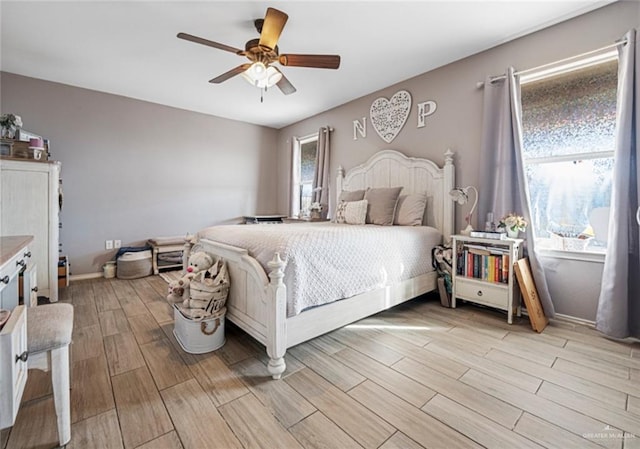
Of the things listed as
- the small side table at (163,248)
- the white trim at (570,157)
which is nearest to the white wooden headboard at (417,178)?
the white trim at (570,157)

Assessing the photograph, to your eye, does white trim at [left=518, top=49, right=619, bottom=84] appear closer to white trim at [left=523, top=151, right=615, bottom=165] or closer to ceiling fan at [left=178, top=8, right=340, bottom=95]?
white trim at [left=523, top=151, right=615, bottom=165]

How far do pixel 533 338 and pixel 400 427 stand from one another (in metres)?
1.53

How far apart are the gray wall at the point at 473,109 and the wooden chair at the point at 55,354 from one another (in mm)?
3190

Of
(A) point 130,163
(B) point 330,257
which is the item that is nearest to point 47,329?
(B) point 330,257

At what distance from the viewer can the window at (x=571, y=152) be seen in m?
2.23

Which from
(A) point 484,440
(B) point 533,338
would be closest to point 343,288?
(A) point 484,440

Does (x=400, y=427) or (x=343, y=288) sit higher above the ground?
(x=343, y=288)

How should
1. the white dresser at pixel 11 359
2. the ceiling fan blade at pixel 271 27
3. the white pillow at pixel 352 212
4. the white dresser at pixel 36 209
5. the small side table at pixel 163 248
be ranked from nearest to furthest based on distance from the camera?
the white dresser at pixel 11 359 < the ceiling fan blade at pixel 271 27 < the white dresser at pixel 36 209 < the white pillow at pixel 352 212 < the small side table at pixel 163 248

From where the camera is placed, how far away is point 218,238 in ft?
7.63

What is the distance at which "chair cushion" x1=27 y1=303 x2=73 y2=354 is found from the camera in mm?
1066

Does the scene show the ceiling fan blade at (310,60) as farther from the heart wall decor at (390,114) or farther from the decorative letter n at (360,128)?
the decorative letter n at (360,128)

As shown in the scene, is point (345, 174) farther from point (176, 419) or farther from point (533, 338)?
point (176, 419)

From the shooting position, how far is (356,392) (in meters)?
1.52

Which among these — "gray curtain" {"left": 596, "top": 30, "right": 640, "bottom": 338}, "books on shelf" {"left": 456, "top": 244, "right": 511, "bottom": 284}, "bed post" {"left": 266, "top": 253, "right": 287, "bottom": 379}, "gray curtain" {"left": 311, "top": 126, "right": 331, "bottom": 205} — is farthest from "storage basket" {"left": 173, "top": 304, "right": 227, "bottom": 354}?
"gray curtain" {"left": 311, "top": 126, "right": 331, "bottom": 205}
